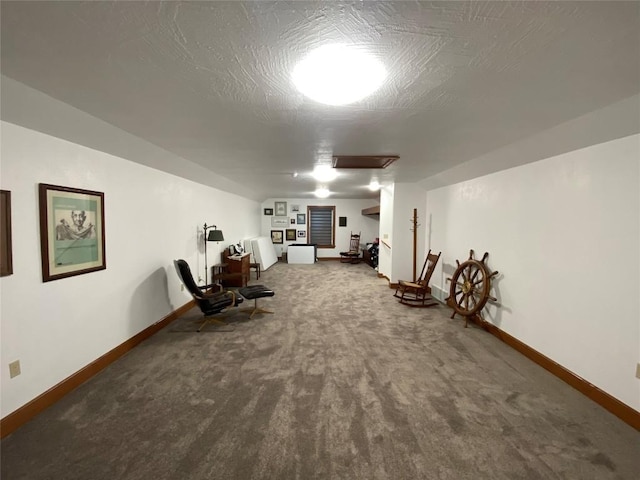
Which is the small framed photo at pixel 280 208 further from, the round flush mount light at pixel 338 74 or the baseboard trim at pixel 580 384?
the round flush mount light at pixel 338 74

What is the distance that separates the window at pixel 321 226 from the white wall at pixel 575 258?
6.66 metres

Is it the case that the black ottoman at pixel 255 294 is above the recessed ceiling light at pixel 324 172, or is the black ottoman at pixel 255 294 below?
below

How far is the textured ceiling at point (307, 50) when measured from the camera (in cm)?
105

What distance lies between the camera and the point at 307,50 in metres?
1.28

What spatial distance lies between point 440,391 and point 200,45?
2.99m

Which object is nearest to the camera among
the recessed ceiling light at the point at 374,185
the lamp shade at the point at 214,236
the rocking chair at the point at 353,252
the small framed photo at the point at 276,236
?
the lamp shade at the point at 214,236

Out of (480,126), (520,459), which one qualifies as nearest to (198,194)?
(480,126)

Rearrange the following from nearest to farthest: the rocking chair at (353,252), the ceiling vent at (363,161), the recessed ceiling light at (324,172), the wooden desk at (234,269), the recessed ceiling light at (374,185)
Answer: the ceiling vent at (363,161) → the recessed ceiling light at (324,172) → the recessed ceiling light at (374,185) → the wooden desk at (234,269) → the rocking chair at (353,252)

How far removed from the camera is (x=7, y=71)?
145 cm

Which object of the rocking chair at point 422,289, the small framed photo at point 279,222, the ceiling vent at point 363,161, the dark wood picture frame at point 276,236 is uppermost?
the ceiling vent at point 363,161

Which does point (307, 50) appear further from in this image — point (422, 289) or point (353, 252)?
point (353, 252)

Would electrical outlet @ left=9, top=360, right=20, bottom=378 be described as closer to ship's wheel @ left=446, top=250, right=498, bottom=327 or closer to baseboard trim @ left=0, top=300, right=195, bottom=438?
baseboard trim @ left=0, top=300, right=195, bottom=438

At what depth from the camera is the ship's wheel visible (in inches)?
141

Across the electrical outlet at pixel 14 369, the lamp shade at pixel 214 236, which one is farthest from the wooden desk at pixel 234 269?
the electrical outlet at pixel 14 369
